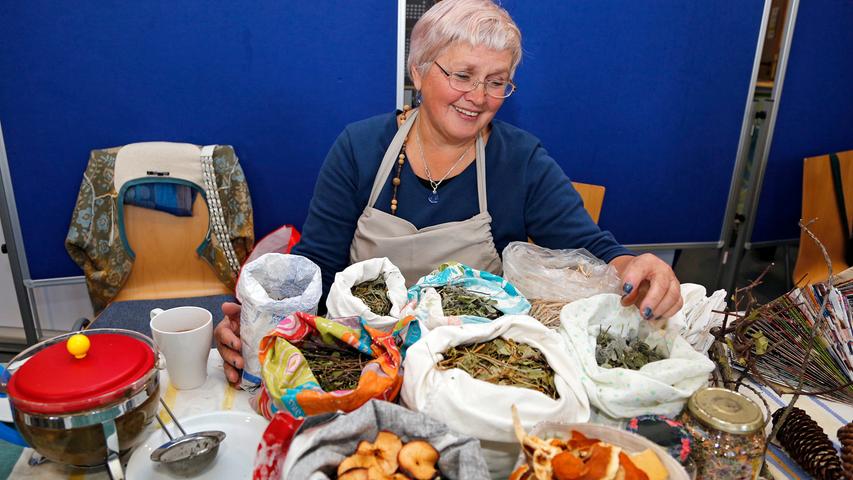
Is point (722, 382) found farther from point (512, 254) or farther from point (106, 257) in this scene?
point (106, 257)

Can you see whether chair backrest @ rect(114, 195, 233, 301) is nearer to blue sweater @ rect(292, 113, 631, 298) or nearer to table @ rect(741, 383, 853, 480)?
blue sweater @ rect(292, 113, 631, 298)

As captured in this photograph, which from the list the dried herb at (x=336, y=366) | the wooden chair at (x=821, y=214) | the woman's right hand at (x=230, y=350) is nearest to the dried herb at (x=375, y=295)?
the dried herb at (x=336, y=366)

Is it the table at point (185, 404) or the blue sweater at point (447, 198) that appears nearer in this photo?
the table at point (185, 404)

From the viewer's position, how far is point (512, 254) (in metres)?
1.29

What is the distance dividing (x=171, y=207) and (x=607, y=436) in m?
1.89

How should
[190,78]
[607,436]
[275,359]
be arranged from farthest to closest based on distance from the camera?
[190,78] → [275,359] → [607,436]

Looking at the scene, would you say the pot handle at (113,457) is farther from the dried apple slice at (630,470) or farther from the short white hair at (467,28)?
the short white hair at (467,28)

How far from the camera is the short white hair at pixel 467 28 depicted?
135 centimetres

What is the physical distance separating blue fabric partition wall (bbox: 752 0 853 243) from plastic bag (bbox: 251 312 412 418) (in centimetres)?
266

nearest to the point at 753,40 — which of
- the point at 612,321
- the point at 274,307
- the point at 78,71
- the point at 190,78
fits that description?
the point at 612,321

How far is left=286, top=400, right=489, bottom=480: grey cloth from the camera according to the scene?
64cm

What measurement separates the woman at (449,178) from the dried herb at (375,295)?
363mm

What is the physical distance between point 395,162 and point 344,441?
Answer: 3.22 ft

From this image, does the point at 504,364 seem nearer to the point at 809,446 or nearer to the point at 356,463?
the point at 356,463
